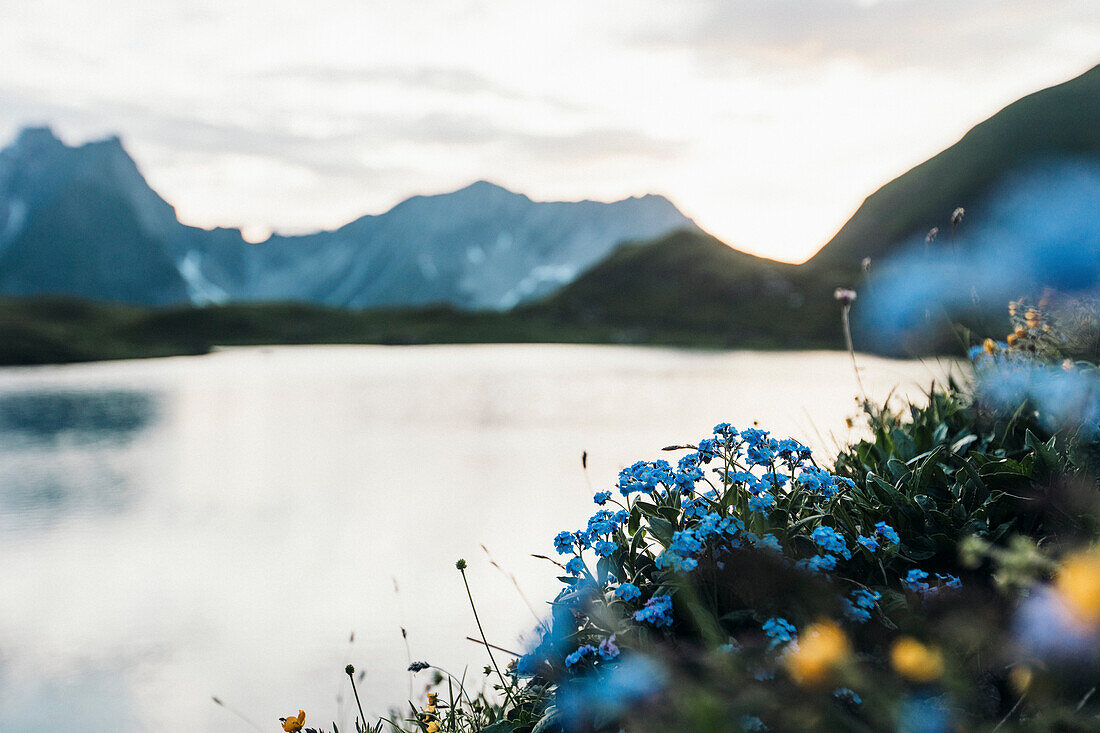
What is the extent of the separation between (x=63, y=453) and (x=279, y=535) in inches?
244

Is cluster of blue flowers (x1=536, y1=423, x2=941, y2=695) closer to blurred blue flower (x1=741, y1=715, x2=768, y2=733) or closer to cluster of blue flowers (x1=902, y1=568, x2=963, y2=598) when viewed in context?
cluster of blue flowers (x1=902, y1=568, x2=963, y2=598)

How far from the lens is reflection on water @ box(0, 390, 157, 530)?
7230 millimetres

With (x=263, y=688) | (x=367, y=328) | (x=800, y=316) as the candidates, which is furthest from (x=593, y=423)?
(x=800, y=316)

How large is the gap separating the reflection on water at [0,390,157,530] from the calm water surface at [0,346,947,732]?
0.06m

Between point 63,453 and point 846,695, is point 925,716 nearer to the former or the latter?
point 846,695

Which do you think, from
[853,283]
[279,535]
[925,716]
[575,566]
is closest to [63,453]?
[279,535]

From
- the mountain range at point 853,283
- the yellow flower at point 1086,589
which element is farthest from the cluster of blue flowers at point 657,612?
the mountain range at point 853,283

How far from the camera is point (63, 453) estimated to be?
998cm

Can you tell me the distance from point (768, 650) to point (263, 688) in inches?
118

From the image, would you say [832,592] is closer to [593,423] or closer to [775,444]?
[775,444]

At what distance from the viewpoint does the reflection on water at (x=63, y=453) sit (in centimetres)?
723

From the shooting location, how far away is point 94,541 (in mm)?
6137

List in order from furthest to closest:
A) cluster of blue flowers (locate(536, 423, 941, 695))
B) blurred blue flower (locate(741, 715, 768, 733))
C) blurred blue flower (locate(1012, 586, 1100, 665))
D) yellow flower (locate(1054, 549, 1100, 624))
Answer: cluster of blue flowers (locate(536, 423, 941, 695)) → blurred blue flower (locate(741, 715, 768, 733)) → blurred blue flower (locate(1012, 586, 1100, 665)) → yellow flower (locate(1054, 549, 1100, 624))

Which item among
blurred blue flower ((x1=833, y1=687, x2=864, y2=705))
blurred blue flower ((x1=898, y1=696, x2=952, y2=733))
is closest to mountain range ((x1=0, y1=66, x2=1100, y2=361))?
blurred blue flower ((x1=898, y1=696, x2=952, y2=733))
